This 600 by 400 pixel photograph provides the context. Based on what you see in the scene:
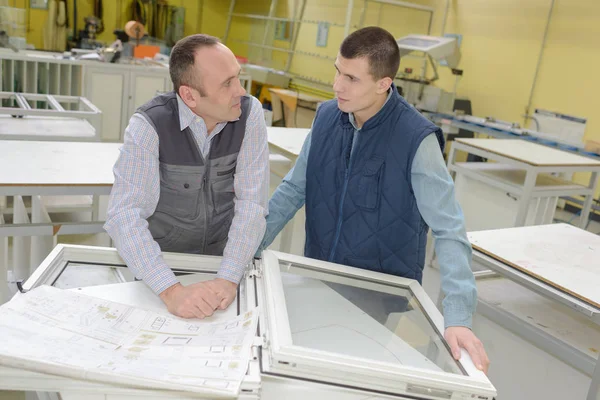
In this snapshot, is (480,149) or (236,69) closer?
(236,69)

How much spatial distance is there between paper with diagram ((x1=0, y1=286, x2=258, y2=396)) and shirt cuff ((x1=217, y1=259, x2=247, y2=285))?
164 millimetres

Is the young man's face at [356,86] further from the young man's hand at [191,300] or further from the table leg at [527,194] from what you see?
the table leg at [527,194]

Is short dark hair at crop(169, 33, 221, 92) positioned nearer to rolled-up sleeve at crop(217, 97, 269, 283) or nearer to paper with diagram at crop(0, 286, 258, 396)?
rolled-up sleeve at crop(217, 97, 269, 283)

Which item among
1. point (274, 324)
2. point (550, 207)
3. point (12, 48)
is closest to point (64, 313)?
point (274, 324)

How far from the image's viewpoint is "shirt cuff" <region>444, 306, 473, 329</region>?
3.53ft

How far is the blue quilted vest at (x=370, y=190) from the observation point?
1.36m

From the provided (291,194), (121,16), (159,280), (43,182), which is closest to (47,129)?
(43,182)

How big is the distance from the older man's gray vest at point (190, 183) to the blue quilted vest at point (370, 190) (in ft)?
0.81

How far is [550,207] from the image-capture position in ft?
11.7

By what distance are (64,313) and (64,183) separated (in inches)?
46.5

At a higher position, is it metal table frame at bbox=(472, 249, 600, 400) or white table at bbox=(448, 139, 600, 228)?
white table at bbox=(448, 139, 600, 228)

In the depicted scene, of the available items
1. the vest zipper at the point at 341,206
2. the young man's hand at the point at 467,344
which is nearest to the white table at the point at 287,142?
the vest zipper at the point at 341,206

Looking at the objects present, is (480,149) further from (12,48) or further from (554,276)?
(12,48)

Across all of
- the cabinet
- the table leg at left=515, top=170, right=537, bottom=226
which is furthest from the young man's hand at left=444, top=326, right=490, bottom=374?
the cabinet
